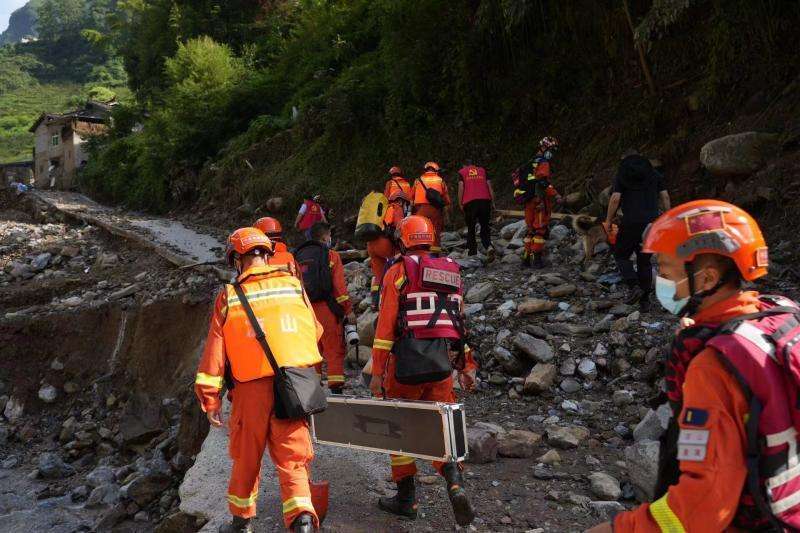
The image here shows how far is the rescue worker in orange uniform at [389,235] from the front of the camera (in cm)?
636

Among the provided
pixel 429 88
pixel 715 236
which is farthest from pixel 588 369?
pixel 429 88

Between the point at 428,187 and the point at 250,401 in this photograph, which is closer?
the point at 250,401

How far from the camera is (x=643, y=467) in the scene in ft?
12.5

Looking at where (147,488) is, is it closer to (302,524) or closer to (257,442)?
(257,442)

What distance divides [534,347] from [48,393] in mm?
8696

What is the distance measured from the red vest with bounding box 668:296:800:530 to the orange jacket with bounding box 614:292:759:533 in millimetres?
27

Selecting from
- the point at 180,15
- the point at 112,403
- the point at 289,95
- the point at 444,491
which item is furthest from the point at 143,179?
the point at 444,491

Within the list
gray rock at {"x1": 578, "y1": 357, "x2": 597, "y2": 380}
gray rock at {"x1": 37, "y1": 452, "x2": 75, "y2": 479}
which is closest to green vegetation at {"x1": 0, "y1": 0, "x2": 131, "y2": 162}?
gray rock at {"x1": 37, "y1": 452, "x2": 75, "y2": 479}

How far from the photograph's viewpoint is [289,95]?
75.0ft

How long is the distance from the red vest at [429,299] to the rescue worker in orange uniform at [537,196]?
4.62 meters

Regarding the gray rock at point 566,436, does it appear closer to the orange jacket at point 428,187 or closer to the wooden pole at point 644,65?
the orange jacket at point 428,187

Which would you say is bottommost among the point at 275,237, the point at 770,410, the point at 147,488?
the point at 147,488

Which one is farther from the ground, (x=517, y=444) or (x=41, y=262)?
(x=41, y=262)

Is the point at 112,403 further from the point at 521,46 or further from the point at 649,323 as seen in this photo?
the point at 521,46
